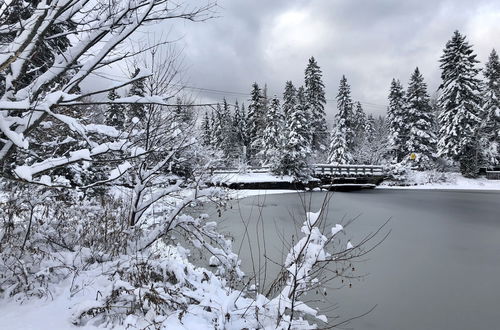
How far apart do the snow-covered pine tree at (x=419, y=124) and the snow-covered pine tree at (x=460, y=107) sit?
196 centimetres

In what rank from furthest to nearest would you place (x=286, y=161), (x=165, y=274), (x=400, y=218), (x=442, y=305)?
(x=286, y=161) < (x=400, y=218) < (x=442, y=305) < (x=165, y=274)

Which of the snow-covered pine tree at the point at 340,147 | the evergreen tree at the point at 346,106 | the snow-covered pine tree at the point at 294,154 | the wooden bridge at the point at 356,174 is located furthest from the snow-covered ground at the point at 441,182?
the evergreen tree at the point at 346,106

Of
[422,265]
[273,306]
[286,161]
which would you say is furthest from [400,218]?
[286,161]

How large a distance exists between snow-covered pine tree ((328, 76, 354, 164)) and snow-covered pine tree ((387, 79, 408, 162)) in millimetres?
4235

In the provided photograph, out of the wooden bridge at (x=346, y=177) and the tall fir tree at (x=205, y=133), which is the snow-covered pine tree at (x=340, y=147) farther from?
the tall fir tree at (x=205, y=133)

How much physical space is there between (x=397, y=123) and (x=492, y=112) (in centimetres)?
778

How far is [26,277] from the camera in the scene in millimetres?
3154

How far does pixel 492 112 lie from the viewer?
28781 mm

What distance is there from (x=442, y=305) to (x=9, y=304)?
5716mm

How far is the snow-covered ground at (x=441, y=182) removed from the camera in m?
25.2

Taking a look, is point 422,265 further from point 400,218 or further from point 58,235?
point 58,235

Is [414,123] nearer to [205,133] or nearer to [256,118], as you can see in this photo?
[256,118]

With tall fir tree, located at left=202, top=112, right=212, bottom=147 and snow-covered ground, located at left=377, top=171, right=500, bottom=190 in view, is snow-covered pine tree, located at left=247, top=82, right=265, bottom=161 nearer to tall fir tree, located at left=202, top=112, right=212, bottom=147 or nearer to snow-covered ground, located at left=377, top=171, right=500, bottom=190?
tall fir tree, located at left=202, top=112, right=212, bottom=147

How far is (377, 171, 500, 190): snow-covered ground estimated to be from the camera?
25206 millimetres
